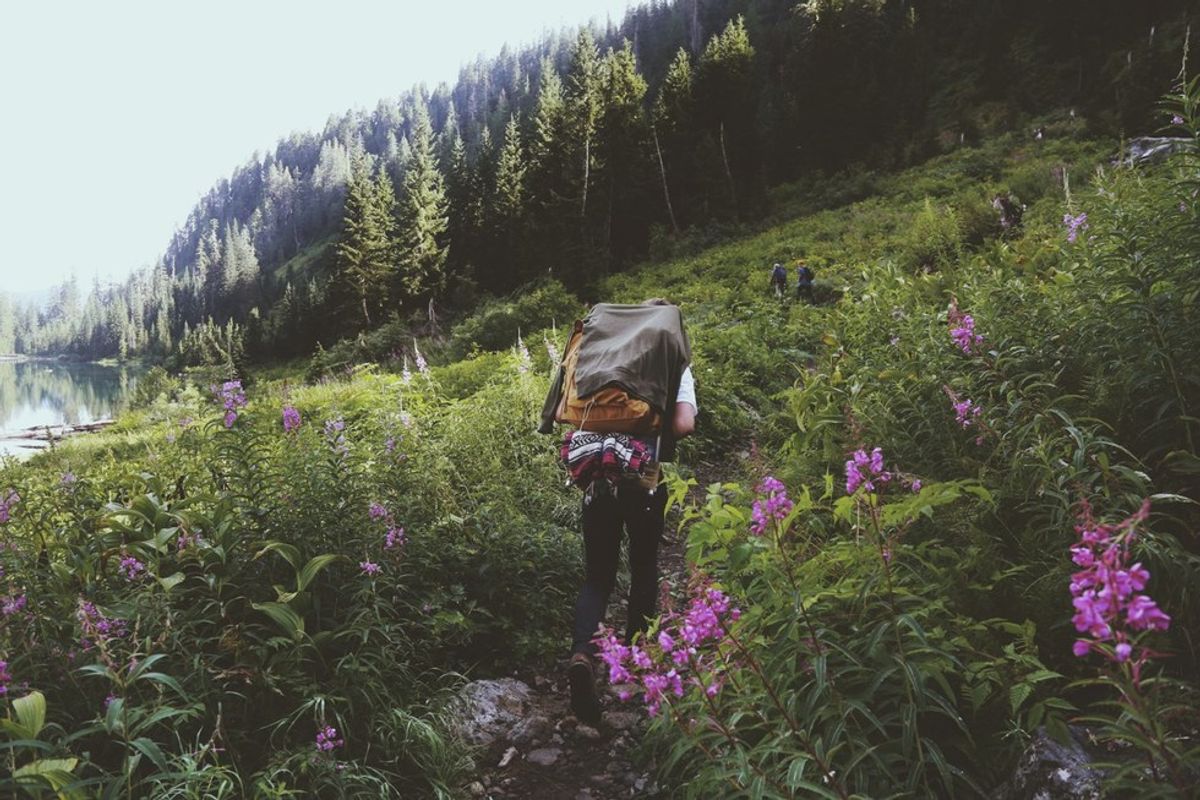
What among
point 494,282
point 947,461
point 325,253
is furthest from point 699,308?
point 325,253

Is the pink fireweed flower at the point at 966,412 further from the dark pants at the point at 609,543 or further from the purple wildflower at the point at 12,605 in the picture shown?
the purple wildflower at the point at 12,605

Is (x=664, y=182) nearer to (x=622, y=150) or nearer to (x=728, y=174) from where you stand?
(x=622, y=150)

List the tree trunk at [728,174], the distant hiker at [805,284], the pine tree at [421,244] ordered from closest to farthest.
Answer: the distant hiker at [805,284]
the tree trunk at [728,174]
the pine tree at [421,244]

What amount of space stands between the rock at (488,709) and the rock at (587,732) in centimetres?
36

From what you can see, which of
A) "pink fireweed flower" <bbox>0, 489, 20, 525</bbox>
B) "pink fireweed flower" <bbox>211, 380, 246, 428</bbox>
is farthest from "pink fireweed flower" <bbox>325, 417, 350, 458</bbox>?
"pink fireweed flower" <bbox>0, 489, 20, 525</bbox>

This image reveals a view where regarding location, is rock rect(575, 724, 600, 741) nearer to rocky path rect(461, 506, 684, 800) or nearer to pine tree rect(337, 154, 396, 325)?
rocky path rect(461, 506, 684, 800)

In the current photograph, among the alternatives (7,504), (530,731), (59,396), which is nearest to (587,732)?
(530,731)

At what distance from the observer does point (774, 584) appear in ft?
8.43

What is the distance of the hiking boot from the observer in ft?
10.8

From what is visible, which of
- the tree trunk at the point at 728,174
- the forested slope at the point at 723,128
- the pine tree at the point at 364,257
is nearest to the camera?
the forested slope at the point at 723,128

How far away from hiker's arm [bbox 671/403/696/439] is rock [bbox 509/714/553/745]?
1872 mm

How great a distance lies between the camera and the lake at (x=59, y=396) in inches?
1812

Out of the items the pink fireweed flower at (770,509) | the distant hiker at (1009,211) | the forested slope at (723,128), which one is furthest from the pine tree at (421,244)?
the pink fireweed flower at (770,509)

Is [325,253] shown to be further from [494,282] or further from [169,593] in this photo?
[169,593]
